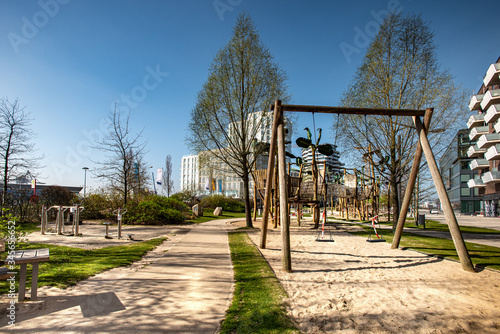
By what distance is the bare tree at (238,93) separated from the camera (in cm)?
1655

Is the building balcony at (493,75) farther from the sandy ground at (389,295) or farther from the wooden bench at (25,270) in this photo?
the wooden bench at (25,270)

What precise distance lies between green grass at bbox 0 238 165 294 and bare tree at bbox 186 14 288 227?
892 centimetres

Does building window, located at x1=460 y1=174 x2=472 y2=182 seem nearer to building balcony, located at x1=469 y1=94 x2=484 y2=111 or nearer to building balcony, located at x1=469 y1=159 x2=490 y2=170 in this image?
building balcony, located at x1=469 y1=159 x2=490 y2=170

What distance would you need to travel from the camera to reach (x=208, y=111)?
1669 centimetres

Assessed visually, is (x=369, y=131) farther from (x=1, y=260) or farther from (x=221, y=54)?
(x=1, y=260)

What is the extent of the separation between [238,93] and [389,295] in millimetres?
13874

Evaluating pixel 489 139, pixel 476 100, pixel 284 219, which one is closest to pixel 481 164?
pixel 489 139

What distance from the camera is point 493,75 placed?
4275 cm

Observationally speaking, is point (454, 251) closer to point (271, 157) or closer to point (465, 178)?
point (271, 157)

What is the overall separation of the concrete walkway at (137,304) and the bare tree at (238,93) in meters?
10.9

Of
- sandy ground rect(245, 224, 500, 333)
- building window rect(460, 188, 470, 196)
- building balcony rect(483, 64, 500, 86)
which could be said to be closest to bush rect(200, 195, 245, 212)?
sandy ground rect(245, 224, 500, 333)

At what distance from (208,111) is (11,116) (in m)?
11.5

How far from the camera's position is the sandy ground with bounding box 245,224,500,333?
350 cm

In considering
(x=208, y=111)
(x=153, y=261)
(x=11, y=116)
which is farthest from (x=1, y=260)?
(x=11, y=116)
